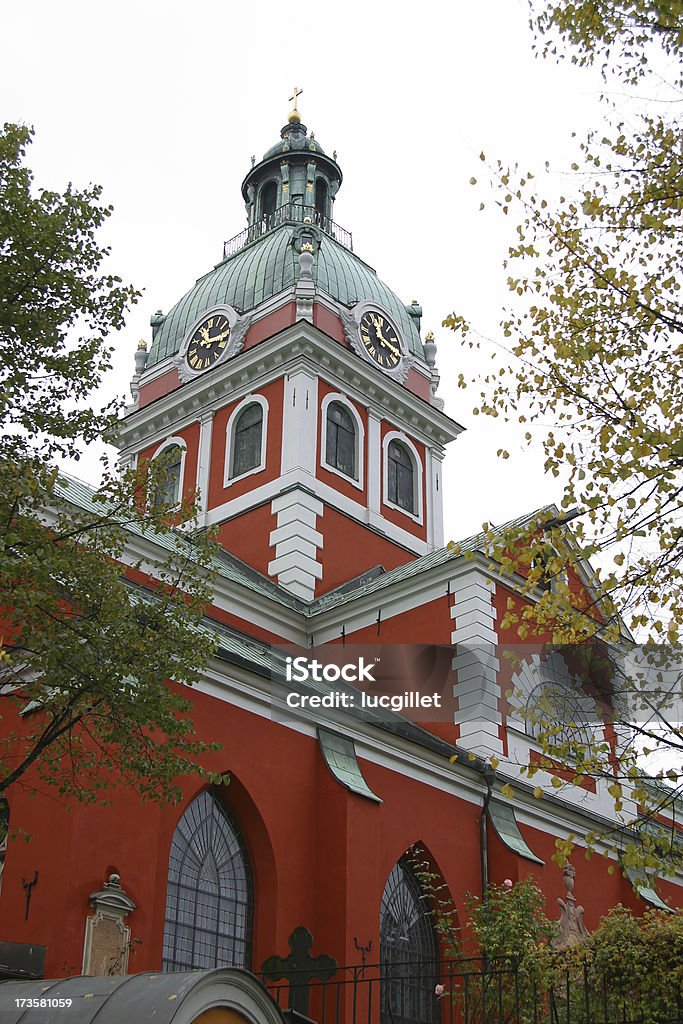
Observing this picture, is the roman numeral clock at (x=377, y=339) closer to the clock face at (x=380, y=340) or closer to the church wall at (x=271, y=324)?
the clock face at (x=380, y=340)

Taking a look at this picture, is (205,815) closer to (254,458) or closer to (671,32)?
(671,32)

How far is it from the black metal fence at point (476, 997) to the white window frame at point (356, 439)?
12068 millimetres

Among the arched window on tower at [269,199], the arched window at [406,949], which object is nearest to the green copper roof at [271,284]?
the arched window on tower at [269,199]

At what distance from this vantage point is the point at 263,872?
15.1m

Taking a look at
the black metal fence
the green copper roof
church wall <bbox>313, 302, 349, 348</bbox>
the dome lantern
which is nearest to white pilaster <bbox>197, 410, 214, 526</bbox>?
the green copper roof

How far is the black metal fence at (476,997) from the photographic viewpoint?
10586 mm

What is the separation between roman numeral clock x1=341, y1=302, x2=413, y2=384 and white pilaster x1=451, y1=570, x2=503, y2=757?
336 inches

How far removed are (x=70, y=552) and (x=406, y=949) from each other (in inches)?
361

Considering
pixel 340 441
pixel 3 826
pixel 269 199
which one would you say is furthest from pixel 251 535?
pixel 3 826

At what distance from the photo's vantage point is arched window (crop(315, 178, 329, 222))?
33.8m

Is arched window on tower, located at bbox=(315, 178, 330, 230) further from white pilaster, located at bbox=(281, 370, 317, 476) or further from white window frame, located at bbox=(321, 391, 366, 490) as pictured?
white pilaster, located at bbox=(281, 370, 317, 476)

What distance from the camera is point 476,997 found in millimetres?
14156

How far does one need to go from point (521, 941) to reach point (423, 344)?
18.8 metres

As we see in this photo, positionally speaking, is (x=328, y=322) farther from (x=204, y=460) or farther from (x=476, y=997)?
(x=476, y=997)
